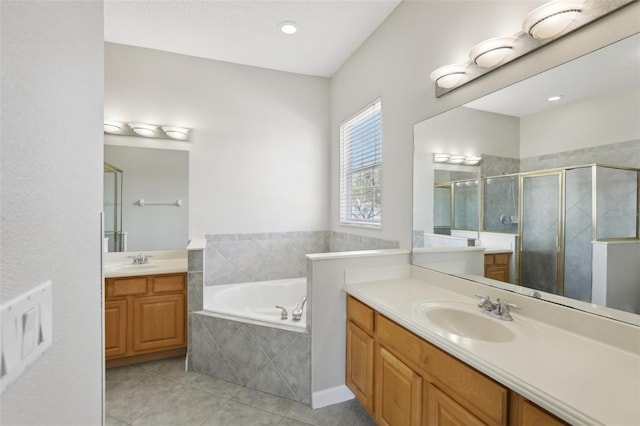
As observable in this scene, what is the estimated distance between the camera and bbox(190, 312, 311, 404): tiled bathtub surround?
206 cm

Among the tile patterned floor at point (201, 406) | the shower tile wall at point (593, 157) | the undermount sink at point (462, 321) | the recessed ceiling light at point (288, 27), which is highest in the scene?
the recessed ceiling light at point (288, 27)

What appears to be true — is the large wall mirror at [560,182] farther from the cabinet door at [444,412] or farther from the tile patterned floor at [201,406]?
the tile patterned floor at [201,406]

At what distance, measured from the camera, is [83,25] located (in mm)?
735

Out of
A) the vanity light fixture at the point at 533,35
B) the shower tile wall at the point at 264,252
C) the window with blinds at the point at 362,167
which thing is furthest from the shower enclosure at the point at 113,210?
the vanity light fixture at the point at 533,35

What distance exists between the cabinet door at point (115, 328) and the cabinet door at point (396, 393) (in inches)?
86.2

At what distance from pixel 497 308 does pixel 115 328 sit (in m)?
2.89

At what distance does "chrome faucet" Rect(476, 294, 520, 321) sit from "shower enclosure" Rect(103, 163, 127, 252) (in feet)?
10.5

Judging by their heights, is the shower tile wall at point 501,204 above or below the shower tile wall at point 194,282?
above

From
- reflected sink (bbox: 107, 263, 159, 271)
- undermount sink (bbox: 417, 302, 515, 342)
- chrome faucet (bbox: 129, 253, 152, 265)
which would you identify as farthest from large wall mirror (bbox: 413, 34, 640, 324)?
chrome faucet (bbox: 129, 253, 152, 265)

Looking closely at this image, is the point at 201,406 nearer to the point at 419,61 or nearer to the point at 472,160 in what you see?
the point at 472,160

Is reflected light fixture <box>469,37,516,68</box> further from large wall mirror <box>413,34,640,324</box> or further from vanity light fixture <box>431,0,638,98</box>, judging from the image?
large wall mirror <box>413,34,640,324</box>

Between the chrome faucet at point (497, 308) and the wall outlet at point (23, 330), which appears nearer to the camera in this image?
the wall outlet at point (23, 330)

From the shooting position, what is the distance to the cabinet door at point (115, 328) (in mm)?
2438

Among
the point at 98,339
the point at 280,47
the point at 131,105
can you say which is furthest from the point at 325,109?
the point at 98,339
